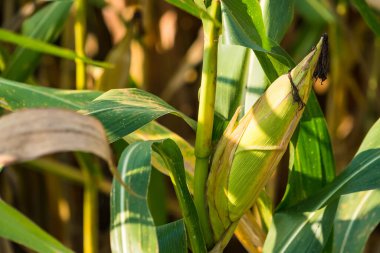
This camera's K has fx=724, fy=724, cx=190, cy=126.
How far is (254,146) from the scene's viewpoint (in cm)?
65

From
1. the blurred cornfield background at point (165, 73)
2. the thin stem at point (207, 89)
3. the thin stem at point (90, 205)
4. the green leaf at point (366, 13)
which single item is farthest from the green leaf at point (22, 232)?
the blurred cornfield background at point (165, 73)

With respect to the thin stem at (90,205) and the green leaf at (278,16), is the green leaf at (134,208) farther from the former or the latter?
the thin stem at (90,205)

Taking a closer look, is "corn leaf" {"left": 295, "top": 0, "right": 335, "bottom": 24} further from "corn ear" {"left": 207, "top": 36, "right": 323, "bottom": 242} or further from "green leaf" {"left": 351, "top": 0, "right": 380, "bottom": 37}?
"corn ear" {"left": 207, "top": 36, "right": 323, "bottom": 242}

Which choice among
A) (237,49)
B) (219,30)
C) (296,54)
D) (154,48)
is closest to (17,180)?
(154,48)

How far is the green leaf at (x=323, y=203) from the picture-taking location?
726mm

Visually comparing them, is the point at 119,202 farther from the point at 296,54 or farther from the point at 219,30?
the point at 296,54

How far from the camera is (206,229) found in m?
0.71

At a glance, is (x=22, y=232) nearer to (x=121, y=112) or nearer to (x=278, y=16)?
(x=121, y=112)

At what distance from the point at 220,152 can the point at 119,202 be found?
121 mm

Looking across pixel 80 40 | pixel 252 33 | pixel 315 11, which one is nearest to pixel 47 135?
pixel 252 33

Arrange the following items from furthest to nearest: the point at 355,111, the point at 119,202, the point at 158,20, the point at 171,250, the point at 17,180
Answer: the point at 355,111, the point at 158,20, the point at 17,180, the point at 171,250, the point at 119,202

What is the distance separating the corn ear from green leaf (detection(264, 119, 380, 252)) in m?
0.09

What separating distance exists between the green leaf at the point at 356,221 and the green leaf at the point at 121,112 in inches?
10.1

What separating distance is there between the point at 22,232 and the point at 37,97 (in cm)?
25
